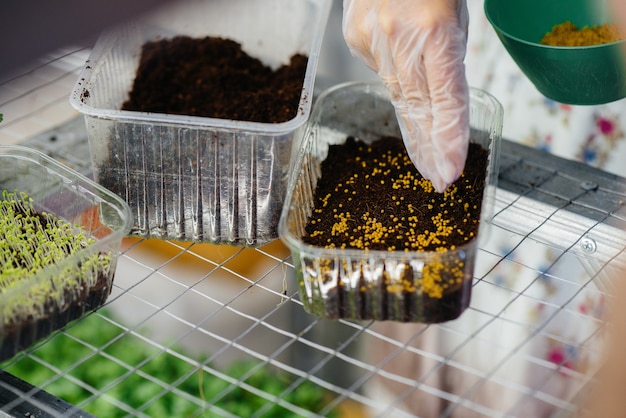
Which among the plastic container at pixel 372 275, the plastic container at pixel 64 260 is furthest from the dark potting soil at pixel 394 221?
the plastic container at pixel 64 260

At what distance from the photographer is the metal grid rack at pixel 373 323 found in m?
0.89

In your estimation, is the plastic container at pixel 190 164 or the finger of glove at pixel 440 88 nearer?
the finger of glove at pixel 440 88

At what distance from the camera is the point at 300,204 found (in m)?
1.01

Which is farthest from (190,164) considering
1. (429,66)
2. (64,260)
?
(429,66)

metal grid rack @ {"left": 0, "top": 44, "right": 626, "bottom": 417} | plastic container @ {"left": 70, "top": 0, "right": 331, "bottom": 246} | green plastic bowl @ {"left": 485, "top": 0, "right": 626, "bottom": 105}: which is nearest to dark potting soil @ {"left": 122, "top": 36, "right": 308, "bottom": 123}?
plastic container @ {"left": 70, "top": 0, "right": 331, "bottom": 246}

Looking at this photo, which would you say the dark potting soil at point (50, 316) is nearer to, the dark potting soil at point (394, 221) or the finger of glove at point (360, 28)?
the dark potting soil at point (394, 221)

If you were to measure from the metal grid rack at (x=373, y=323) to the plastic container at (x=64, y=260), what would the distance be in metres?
0.04

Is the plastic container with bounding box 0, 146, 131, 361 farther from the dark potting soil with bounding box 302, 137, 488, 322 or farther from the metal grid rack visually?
the dark potting soil with bounding box 302, 137, 488, 322

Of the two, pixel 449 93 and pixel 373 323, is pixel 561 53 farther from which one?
pixel 373 323

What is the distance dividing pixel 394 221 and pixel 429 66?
214mm

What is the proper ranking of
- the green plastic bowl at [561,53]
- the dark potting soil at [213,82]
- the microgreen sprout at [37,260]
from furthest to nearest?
the dark potting soil at [213,82] → the green plastic bowl at [561,53] → the microgreen sprout at [37,260]

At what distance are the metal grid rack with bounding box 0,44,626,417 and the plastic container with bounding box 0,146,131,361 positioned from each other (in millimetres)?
42

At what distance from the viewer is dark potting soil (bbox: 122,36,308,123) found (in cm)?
116

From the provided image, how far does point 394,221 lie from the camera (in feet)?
3.23
